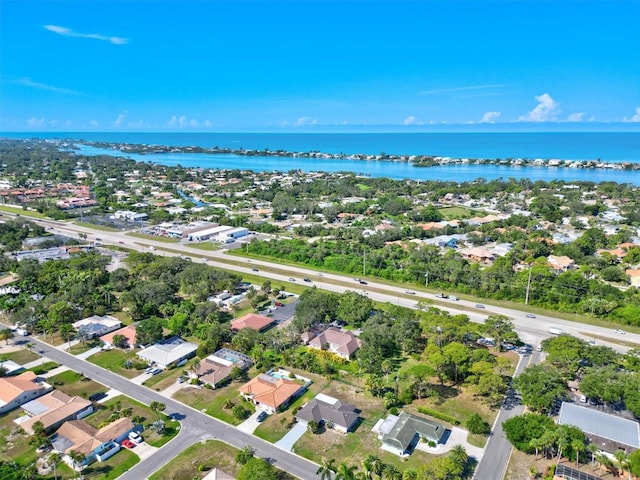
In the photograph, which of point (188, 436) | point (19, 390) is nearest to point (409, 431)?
point (188, 436)

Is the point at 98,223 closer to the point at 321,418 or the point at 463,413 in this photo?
the point at 321,418

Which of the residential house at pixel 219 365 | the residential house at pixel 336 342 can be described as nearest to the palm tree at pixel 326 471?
the residential house at pixel 219 365

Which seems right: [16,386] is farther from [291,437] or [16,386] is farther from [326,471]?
[326,471]

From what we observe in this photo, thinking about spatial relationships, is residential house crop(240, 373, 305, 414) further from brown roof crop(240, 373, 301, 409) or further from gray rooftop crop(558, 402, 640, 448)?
gray rooftop crop(558, 402, 640, 448)

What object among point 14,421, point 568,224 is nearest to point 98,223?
point 14,421

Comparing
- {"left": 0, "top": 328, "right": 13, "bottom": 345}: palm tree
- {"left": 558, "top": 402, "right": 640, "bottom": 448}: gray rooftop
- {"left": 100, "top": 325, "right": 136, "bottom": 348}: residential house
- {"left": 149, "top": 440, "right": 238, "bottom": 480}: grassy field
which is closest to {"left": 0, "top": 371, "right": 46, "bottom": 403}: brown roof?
{"left": 100, "top": 325, "right": 136, "bottom": 348}: residential house

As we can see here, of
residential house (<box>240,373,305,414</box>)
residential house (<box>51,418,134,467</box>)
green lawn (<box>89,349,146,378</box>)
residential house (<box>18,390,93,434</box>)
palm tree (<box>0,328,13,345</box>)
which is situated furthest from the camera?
palm tree (<box>0,328,13,345</box>)
